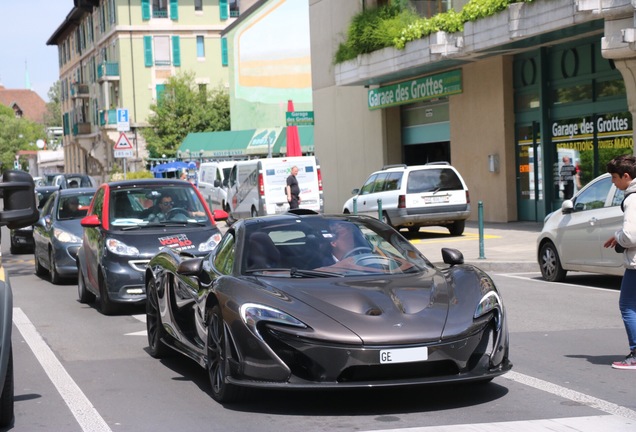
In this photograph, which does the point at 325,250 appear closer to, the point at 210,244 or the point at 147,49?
the point at 210,244

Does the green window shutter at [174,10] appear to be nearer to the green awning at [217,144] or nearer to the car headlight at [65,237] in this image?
the green awning at [217,144]

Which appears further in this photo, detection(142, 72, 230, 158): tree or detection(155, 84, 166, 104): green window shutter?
detection(155, 84, 166, 104): green window shutter

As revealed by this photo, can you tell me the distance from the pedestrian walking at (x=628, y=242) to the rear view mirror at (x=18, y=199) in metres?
4.44

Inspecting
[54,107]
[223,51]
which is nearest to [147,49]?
[223,51]

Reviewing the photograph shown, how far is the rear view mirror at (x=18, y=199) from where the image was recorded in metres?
6.60

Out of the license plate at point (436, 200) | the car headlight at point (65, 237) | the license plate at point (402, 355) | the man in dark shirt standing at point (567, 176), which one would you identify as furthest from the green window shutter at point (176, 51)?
the license plate at point (402, 355)

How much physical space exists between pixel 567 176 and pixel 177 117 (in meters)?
45.5

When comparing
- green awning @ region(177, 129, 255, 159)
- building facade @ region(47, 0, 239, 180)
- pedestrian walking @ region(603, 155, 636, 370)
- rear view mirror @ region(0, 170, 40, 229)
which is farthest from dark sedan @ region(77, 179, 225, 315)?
building facade @ region(47, 0, 239, 180)

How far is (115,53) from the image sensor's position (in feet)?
235

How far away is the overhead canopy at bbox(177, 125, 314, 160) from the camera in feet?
171

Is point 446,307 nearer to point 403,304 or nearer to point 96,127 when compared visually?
point 403,304

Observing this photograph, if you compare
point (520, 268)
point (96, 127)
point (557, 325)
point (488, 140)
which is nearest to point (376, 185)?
point (488, 140)

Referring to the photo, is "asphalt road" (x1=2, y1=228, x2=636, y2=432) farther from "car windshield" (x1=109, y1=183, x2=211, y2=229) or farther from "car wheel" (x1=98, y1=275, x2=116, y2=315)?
"car windshield" (x1=109, y1=183, x2=211, y2=229)

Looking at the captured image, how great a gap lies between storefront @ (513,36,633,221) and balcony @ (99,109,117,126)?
4594 cm
